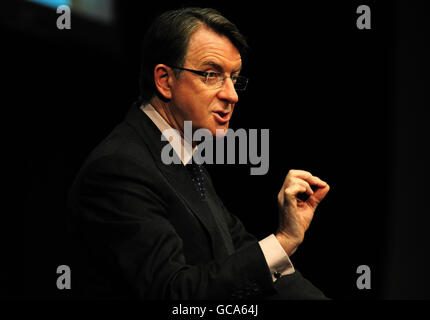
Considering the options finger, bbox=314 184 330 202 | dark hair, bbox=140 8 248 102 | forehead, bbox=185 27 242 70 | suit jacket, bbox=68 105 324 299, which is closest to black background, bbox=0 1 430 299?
dark hair, bbox=140 8 248 102

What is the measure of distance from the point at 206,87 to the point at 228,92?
0.08 meters

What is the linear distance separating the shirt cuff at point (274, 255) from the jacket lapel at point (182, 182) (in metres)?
0.22

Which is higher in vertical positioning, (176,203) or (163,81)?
(163,81)

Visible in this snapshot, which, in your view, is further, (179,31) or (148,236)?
(179,31)

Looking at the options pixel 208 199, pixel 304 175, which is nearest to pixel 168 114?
pixel 208 199

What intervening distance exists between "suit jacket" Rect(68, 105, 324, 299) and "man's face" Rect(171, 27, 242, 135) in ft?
0.49

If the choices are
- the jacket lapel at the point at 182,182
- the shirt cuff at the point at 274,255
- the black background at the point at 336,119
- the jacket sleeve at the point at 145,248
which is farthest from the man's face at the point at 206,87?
the black background at the point at 336,119

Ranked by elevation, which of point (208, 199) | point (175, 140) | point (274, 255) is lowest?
point (274, 255)

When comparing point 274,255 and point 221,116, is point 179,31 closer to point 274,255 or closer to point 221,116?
point 221,116

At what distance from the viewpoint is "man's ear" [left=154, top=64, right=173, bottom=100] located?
1912mm

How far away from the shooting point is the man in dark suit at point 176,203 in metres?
1.48

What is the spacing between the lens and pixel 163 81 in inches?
75.6

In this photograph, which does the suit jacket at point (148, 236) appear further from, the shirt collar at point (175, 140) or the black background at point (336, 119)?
the black background at point (336, 119)
